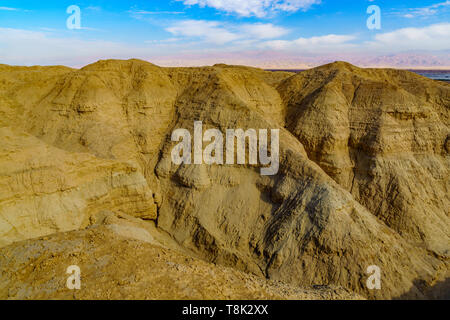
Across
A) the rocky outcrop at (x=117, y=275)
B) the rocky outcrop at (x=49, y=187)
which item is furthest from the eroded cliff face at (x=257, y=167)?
the rocky outcrop at (x=117, y=275)

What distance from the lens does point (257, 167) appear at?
1641 cm

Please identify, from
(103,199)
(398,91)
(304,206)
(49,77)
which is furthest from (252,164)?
(49,77)

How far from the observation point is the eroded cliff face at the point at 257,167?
41.0ft

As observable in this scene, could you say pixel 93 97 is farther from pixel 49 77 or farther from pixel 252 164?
pixel 252 164

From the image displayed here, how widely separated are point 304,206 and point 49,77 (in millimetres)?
20356

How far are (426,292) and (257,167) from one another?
966 cm

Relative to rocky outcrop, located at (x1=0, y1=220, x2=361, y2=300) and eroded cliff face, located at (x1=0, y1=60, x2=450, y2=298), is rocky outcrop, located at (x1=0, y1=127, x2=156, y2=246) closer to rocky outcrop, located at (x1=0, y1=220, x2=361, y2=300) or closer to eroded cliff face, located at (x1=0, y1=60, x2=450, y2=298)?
eroded cliff face, located at (x1=0, y1=60, x2=450, y2=298)

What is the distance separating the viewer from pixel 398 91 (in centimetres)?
1889

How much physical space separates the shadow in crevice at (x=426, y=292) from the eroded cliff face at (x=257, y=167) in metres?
0.09

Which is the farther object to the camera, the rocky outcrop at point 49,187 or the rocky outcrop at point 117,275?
the rocky outcrop at point 49,187

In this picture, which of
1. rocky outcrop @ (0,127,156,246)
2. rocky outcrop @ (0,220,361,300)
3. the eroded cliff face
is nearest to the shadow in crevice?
the eroded cliff face

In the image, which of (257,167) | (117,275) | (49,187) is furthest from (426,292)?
(49,187)

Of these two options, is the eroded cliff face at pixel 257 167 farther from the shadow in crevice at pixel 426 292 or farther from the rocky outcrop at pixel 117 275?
the rocky outcrop at pixel 117 275
